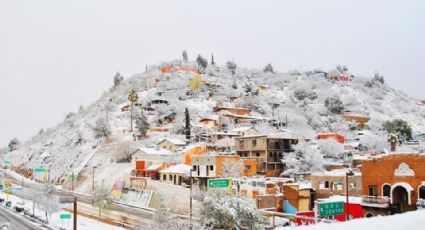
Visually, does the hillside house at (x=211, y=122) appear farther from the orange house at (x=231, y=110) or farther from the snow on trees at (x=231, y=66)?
the snow on trees at (x=231, y=66)

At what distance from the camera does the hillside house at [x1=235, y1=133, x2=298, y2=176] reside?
5362 centimetres

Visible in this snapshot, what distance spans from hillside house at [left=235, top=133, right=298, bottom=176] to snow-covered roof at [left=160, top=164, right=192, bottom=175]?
22.1ft

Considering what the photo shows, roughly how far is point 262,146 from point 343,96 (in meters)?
75.7

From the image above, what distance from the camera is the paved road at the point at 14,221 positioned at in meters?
44.1

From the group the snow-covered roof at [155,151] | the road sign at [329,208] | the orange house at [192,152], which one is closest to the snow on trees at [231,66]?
the snow-covered roof at [155,151]

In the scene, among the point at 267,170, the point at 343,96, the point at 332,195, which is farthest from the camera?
the point at 343,96

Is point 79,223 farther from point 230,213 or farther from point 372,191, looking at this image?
point 372,191

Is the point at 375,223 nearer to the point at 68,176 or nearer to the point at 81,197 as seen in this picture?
the point at 81,197

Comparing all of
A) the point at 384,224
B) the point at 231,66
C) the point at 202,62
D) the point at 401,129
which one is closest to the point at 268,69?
the point at 231,66

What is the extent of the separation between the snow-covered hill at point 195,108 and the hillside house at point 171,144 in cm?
439

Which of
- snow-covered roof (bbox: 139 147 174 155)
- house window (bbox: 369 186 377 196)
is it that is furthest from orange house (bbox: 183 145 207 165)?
house window (bbox: 369 186 377 196)

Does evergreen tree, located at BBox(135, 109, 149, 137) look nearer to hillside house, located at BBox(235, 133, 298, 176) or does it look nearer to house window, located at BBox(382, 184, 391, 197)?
hillside house, located at BBox(235, 133, 298, 176)

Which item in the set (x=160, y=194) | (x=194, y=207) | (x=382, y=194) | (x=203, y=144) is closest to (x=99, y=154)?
(x=203, y=144)

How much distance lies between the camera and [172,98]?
95938mm
